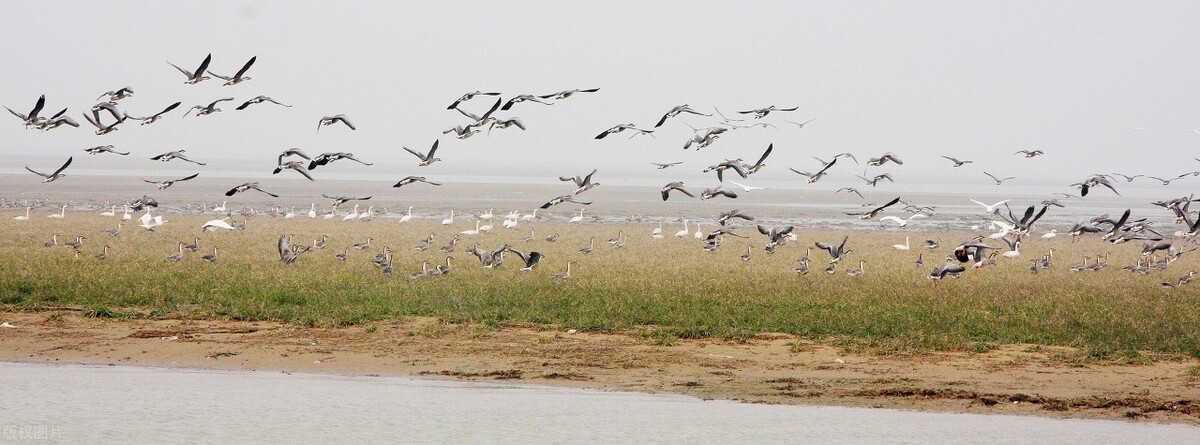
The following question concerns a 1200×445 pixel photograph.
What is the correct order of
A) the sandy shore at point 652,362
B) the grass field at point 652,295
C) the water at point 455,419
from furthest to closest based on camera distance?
the grass field at point 652,295, the sandy shore at point 652,362, the water at point 455,419

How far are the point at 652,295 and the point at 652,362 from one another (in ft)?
17.5

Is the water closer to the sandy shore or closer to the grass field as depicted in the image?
the sandy shore

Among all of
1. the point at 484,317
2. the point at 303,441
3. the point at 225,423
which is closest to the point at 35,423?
the point at 225,423

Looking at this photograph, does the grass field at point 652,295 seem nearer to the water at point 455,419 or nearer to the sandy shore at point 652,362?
the sandy shore at point 652,362

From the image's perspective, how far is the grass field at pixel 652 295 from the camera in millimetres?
16656

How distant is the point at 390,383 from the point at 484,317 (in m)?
3.63

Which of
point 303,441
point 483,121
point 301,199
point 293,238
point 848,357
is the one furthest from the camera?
point 301,199

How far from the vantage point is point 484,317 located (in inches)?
683

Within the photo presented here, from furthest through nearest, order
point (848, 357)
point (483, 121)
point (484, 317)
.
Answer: point (483, 121), point (484, 317), point (848, 357)

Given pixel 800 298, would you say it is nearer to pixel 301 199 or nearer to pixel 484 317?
pixel 484 317

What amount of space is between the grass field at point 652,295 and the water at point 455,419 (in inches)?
135

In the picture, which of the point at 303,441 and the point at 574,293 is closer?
the point at 303,441

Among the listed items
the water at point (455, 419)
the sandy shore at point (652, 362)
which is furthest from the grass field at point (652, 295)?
the water at point (455, 419)

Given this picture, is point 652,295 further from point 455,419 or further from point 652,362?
point 455,419
